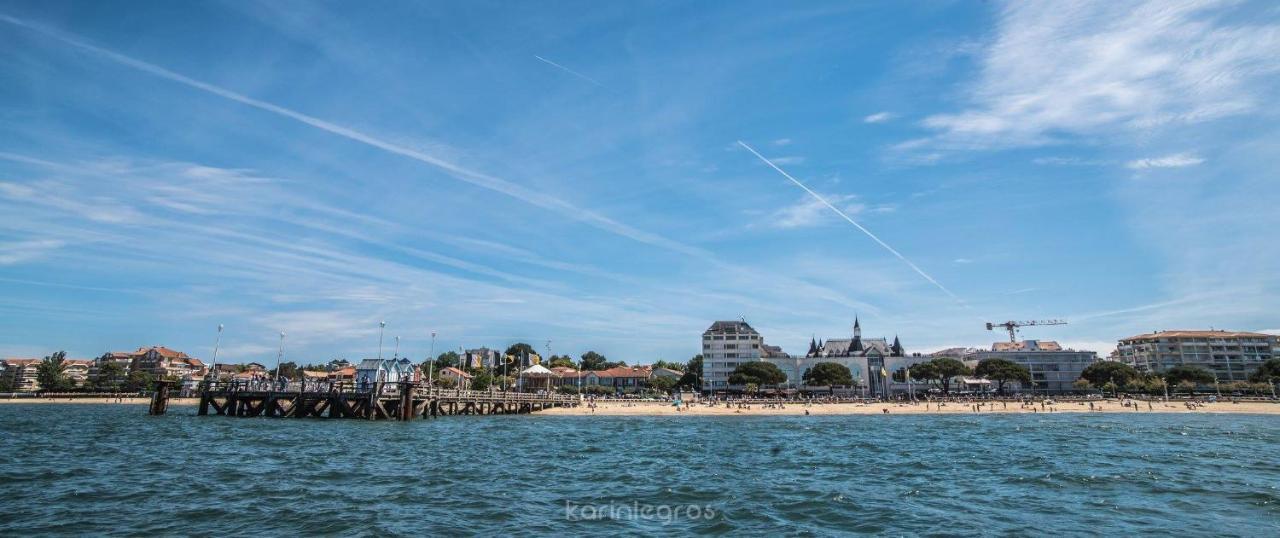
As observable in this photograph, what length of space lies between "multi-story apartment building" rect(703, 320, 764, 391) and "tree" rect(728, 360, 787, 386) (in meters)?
19.2

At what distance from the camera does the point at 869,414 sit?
271ft

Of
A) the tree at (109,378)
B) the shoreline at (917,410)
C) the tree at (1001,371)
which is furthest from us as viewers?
the tree at (109,378)

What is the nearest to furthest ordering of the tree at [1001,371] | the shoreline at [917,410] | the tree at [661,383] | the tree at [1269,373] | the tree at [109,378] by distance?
1. the shoreline at [917,410]
2. the tree at [1269,373]
3. the tree at [1001,371]
4. the tree at [109,378]
5. the tree at [661,383]

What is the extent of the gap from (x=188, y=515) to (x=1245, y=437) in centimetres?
6276

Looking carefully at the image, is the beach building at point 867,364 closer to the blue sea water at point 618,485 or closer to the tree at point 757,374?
the tree at point 757,374

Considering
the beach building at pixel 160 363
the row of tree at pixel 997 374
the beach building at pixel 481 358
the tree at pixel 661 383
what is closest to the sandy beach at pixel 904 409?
the row of tree at pixel 997 374

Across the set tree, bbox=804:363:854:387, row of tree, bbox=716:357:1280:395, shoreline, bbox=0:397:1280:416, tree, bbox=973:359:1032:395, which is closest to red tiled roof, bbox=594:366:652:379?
row of tree, bbox=716:357:1280:395

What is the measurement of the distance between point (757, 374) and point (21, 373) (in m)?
176

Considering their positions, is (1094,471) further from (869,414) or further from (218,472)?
(869,414)

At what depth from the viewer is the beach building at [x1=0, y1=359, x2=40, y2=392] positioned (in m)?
153

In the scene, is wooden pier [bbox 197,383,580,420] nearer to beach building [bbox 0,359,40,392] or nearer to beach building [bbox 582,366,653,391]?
beach building [bbox 582,366,653,391]

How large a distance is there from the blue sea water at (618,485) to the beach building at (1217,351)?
14472 centimetres

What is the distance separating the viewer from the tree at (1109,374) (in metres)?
128

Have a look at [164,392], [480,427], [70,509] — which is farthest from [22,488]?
[164,392]
